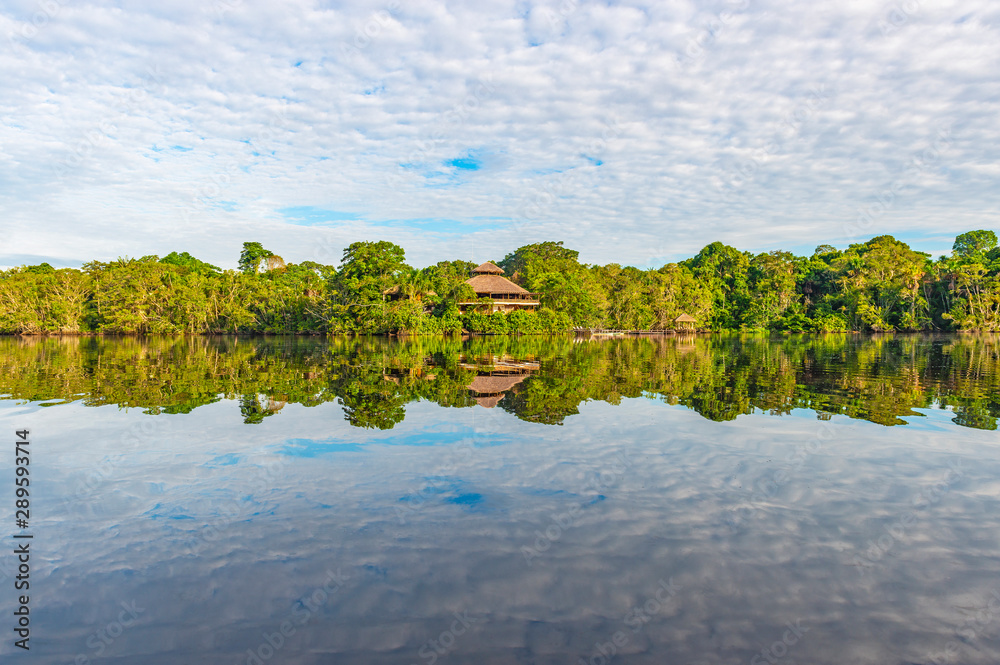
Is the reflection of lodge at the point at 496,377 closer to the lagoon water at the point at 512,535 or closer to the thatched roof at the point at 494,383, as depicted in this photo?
the thatched roof at the point at 494,383

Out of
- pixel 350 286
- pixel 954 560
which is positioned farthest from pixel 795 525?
pixel 350 286

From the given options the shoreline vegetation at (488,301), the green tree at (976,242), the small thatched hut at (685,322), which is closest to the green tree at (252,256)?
the shoreline vegetation at (488,301)

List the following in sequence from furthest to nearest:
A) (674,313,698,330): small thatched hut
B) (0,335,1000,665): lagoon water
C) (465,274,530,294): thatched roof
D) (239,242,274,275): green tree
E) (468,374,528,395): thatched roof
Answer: (239,242,274,275): green tree → (674,313,698,330): small thatched hut → (465,274,530,294): thatched roof → (468,374,528,395): thatched roof → (0,335,1000,665): lagoon water

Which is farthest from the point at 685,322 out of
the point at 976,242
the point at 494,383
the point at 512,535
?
the point at 512,535

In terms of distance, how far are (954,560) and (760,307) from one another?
6377 cm

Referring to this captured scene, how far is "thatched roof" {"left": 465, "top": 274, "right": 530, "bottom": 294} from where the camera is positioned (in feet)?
166

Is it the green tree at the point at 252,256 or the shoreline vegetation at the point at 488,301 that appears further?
the green tree at the point at 252,256

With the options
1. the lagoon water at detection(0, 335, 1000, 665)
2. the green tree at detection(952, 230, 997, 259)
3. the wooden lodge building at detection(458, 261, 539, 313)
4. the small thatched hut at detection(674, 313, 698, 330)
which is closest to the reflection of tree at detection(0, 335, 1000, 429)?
the lagoon water at detection(0, 335, 1000, 665)

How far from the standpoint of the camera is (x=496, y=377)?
16.1 m

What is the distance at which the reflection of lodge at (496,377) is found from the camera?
12345 mm

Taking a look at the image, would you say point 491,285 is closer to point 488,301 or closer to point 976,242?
point 488,301

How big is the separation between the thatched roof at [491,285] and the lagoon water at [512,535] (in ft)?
134

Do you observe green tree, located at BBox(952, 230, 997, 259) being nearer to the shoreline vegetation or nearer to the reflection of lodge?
the shoreline vegetation

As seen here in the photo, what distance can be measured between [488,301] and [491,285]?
A: 247 centimetres
